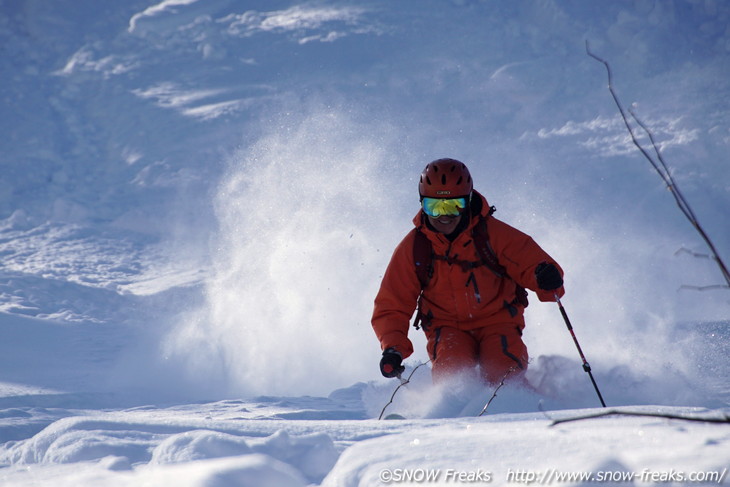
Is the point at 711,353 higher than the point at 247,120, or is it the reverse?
the point at 247,120

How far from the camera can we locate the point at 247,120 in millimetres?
24094

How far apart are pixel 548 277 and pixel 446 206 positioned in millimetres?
845

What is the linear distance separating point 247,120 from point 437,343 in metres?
20.8

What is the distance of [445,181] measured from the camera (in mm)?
4504

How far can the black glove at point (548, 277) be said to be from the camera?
4.29 meters

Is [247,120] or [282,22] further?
[282,22]

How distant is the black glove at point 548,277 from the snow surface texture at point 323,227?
723 millimetres

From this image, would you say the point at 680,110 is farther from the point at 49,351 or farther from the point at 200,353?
the point at 49,351

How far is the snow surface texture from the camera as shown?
8.25 feet

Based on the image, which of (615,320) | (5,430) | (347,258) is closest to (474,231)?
(5,430)

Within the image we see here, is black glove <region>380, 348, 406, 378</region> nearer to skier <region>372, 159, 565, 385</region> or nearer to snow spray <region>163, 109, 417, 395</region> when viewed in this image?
skier <region>372, 159, 565, 385</region>

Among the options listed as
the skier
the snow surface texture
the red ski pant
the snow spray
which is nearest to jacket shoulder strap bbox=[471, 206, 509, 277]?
the skier

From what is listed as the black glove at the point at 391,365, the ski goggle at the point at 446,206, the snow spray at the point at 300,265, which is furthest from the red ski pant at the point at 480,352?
the snow spray at the point at 300,265

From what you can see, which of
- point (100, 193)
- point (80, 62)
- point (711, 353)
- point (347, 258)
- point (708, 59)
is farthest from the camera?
point (80, 62)
